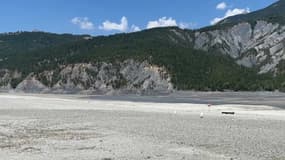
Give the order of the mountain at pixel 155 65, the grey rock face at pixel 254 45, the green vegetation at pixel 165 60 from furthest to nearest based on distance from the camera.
→ the grey rock face at pixel 254 45
the mountain at pixel 155 65
the green vegetation at pixel 165 60

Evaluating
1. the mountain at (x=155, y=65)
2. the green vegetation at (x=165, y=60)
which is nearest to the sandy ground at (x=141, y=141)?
the mountain at (x=155, y=65)

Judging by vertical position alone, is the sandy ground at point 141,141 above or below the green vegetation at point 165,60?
below

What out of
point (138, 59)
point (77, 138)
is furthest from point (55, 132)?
point (138, 59)

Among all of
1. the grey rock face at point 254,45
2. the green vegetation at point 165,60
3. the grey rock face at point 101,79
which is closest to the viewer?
the green vegetation at point 165,60

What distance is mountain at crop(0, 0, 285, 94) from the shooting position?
421 ft

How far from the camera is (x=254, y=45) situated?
608 ft

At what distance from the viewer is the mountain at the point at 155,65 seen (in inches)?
5049

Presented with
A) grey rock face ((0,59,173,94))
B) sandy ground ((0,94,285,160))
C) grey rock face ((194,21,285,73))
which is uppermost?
grey rock face ((194,21,285,73))

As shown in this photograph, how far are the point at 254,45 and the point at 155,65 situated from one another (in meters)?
60.4

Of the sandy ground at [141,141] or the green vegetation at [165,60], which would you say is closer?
the sandy ground at [141,141]

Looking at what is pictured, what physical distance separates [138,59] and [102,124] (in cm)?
11208

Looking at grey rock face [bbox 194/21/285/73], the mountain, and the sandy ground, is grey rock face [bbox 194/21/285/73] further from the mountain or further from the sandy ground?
Result: the sandy ground

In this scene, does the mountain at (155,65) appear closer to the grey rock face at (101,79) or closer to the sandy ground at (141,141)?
the grey rock face at (101,79)

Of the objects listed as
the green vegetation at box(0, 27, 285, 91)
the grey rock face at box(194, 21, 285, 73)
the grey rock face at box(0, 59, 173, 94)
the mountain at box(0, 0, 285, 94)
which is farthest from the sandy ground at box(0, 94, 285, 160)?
the grey rock face at box(194, 21, 285, 73)
